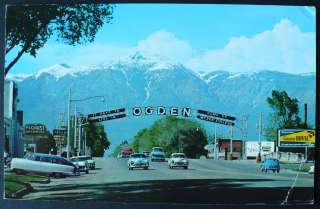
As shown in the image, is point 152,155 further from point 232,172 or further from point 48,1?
point 48,1

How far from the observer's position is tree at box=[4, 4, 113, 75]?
15.1 m

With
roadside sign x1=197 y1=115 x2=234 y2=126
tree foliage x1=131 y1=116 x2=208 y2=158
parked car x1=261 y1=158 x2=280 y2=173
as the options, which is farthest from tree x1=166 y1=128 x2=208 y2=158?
parked car x1=261 y1=158 x2=280 y2=173

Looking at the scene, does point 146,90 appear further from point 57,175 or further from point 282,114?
point 282,114

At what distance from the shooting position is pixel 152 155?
15.3m

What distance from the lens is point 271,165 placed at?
15.4 meters

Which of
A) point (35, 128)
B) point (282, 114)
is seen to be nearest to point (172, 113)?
point (282, 114)

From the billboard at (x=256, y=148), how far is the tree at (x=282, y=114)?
0.39 feet

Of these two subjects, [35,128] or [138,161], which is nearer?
[35,128]

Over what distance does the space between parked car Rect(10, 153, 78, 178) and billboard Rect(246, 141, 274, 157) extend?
2.32 metres

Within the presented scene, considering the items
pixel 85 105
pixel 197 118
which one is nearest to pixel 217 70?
pixel 197 118

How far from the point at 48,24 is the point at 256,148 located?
3.22 metres

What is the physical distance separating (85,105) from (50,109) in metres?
0.49

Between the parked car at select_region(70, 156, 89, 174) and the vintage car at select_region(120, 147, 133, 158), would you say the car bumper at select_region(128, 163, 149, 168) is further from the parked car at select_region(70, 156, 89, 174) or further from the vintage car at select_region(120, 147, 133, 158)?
the parked car at select_region(70, 156, 89, 174)

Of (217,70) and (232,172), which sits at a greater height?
(217,70)
